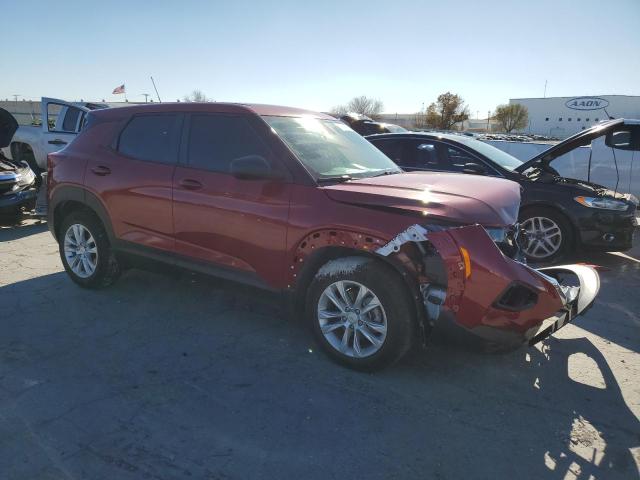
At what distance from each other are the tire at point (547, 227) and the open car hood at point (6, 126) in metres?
8.45

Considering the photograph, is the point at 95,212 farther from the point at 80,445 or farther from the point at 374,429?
the point at 374,429

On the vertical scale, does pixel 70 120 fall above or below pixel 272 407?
above

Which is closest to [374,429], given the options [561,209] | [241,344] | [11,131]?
[241,344]

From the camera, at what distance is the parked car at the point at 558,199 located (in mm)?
5969

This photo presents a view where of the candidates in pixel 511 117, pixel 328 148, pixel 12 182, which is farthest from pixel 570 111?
pixel 328 148

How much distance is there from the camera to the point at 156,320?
4.16 meters

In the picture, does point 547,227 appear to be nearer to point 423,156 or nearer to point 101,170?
point 423,156

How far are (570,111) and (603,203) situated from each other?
251ft

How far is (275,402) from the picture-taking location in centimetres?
296

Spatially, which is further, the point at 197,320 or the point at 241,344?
the point at 197,320

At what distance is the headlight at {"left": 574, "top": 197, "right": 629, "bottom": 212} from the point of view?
5992 mm

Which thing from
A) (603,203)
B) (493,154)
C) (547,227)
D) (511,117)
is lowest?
(547,227)

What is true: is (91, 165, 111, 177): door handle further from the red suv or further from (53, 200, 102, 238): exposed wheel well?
(53, 200, 102, 238): exposed wheel well

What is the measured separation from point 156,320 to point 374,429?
2295 mm
